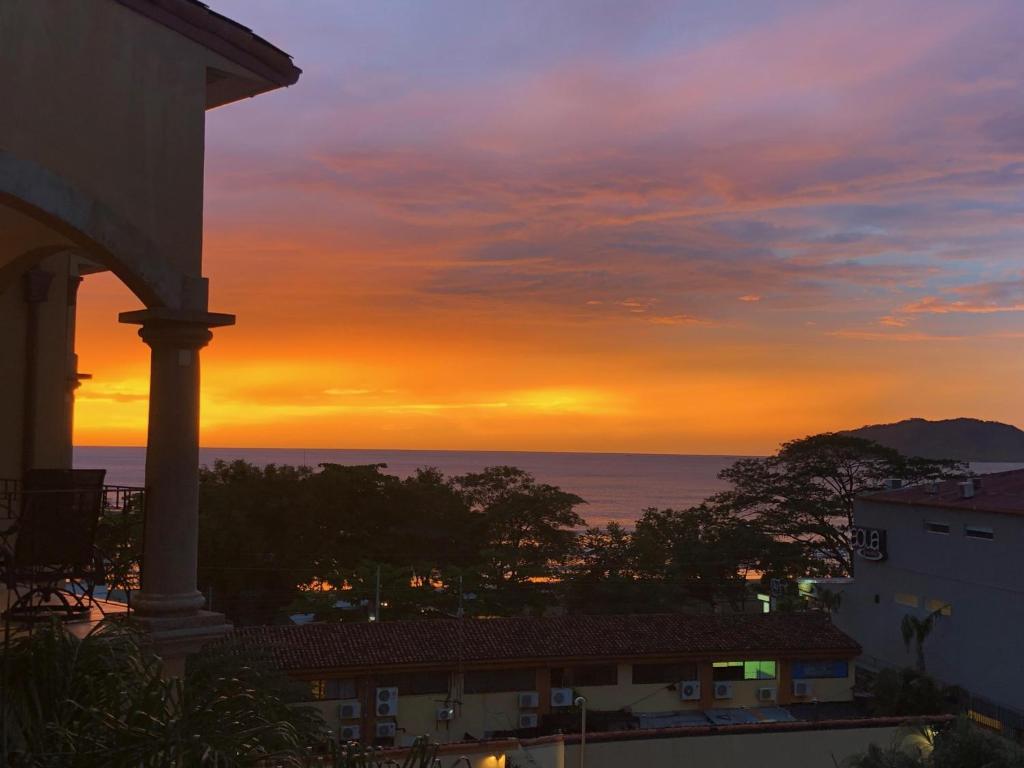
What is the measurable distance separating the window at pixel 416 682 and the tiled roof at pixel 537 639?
1.77ft

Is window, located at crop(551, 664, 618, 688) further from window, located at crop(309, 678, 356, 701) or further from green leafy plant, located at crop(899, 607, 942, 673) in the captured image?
green leafy plant, located at crop(899, 607, 942, 673)

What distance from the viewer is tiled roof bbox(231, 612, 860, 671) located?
26391 millimetres

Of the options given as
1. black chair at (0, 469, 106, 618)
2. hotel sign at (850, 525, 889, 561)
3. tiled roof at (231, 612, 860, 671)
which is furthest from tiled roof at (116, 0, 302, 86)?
hotel sign at (850, 525, 889, 561)

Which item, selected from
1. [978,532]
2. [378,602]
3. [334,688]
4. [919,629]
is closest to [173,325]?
[334,688]

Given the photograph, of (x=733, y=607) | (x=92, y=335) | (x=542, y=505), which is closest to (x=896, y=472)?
(x=733, y=607)

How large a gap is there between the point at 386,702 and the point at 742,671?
1157cm

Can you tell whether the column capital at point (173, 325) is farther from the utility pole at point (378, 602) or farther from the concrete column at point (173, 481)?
the utility pole at point (378, 602)

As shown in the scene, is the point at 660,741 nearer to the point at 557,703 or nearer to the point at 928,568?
the point at 557,703

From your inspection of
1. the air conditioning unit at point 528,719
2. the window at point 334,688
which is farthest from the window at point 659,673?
the window at point 334,688

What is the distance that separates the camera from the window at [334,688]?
26.0m

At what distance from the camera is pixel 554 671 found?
1125 inches

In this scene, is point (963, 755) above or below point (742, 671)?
above

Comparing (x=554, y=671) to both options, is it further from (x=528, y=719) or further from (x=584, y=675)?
(x=528, y=719)

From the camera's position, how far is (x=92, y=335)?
2636 cm
